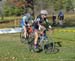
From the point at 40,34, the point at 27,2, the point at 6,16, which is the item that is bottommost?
the point at 6,16

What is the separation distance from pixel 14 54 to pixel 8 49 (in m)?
1.76

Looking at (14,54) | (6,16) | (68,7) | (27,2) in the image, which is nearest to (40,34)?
(14,54)

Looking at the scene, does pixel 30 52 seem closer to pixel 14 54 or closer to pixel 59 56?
pixel 14 54

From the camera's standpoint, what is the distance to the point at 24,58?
1352cm

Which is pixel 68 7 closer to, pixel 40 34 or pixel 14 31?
pixel 14 31

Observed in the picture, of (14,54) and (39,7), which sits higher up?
(14,54)

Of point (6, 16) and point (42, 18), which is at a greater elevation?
point (42, 18)

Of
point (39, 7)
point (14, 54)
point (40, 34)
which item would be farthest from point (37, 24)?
point (39, 7)

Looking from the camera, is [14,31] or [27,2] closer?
[14,31]

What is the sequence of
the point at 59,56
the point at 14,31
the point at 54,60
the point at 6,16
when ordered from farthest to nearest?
1. the point at 6,16
2. the point at 14,31
3. the point at 59,56
4. the point at 54,60

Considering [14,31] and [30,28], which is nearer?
[30,28]

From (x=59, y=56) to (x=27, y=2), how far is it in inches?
1328

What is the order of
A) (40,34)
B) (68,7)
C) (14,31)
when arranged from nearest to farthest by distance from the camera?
(40,34), (14,31), (68,7)

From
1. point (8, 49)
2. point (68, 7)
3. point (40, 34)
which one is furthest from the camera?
point (68, 7)
